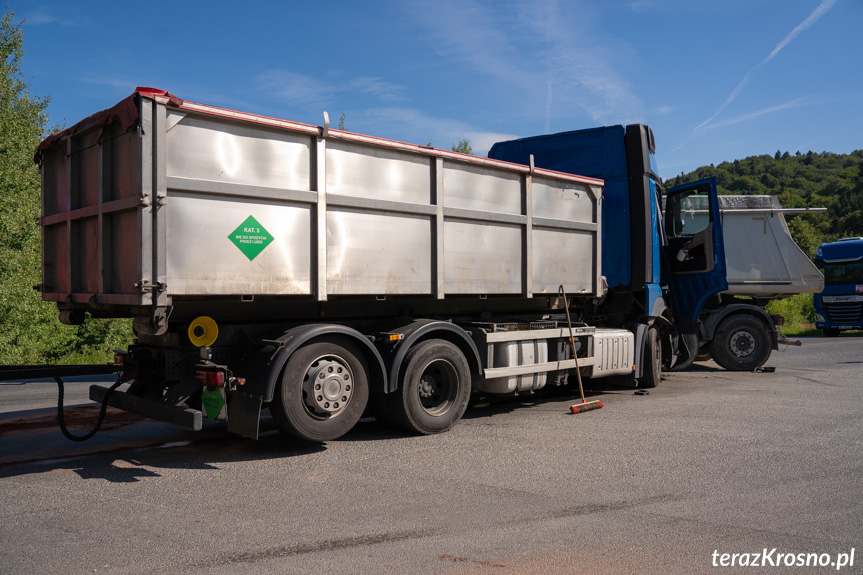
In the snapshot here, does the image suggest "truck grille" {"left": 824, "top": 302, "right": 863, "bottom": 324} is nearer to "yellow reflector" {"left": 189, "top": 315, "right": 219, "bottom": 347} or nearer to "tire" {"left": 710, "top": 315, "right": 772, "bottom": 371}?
"tire" {"left": 710, "top": 315, "right": 772, "bottom": 371}

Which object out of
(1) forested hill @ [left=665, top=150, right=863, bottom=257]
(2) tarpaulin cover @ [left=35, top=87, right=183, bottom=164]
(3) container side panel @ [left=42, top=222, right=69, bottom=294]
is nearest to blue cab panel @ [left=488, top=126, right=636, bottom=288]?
(2) tarpaulin cover @ [left=35, top=87, right=183, bottom=164]

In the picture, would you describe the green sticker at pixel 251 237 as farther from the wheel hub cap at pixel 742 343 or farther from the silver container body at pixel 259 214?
the wheel hub cap at pixel 742 343

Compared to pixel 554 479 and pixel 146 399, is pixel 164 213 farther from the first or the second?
pixel 554 479

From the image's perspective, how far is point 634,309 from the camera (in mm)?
10445

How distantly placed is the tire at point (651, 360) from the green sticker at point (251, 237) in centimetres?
659

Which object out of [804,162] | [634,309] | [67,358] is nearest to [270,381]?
[634,309]

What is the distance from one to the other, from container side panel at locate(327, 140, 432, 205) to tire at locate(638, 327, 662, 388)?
4975 millimetres

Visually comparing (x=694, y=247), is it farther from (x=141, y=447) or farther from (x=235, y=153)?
(x=141, y=447)

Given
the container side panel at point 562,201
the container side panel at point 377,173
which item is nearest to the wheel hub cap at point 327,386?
the container side panel at point 377,173

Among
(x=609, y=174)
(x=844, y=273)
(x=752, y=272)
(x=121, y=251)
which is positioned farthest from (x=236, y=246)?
(x=844, y=273)

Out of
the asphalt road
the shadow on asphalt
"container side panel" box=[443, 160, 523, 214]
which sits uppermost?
"container side panel" box=[443, 160, 523, 214]

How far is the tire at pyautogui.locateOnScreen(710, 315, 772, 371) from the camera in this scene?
12.6 metres

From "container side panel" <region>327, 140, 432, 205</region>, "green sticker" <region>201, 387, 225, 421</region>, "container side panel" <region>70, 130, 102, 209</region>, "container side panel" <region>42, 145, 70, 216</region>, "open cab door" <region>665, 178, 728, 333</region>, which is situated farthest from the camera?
"open cab door" <region>665, 178, 728, 333</region>

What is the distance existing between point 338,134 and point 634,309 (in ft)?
19.6
